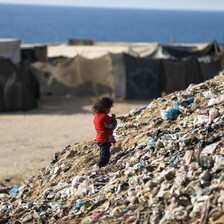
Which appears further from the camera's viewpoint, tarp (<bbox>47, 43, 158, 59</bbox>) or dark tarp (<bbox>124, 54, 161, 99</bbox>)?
tarp (<bbox>47, 43, 158, 59</bbox>)

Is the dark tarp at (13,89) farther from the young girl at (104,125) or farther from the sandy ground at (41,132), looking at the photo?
the young girl at (104,125)

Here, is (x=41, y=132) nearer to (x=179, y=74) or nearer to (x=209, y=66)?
(x=179, y=74)

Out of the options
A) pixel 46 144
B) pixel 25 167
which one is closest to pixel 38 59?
pixel 46 144

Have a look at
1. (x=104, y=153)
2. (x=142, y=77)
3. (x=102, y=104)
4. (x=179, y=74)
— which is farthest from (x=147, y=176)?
(x=179, y=74)

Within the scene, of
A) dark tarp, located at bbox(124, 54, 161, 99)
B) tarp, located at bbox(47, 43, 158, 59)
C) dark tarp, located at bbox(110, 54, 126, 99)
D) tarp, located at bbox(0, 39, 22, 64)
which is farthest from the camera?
tarp, located at bbox(47, 43, 158, 59)

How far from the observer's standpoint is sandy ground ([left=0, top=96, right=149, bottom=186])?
9.48m

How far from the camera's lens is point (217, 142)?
515cm

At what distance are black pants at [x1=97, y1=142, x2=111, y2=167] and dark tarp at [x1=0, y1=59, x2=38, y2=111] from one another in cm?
996

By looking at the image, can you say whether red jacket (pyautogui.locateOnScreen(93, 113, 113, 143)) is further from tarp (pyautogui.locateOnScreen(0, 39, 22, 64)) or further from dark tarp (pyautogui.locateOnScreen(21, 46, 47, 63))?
dark tarp (pyautogui.locateOnScreen(21, 46, 47, 63))

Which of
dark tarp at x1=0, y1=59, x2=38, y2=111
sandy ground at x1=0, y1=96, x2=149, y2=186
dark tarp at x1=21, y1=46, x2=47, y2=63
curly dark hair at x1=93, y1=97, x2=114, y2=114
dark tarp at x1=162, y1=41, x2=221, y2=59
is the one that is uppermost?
dark tarp at x1=162, y1=41, x2=221, y2=59

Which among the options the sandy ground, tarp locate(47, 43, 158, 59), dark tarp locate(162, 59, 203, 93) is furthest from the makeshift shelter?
dark tarp locate(162, 59, 203, 93)

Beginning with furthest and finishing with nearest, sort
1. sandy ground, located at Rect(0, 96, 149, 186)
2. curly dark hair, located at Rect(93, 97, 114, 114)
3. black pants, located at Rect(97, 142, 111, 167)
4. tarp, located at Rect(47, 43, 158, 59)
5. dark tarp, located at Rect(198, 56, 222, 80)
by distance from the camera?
1. tarp, located at Rect(47, 43, 158, 59)
2. dark tarp, located at Rect(198, 56, 222, 80)
3. sandy ground, located at Rect(0, 96, 149, 186)
4. black pants, located at Rect(97, 142, 111, 167)
5. curly dark hair, located at Rect(93, 97, 114, 114)

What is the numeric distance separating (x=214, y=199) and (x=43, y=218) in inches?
83.4

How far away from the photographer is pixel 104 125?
6168mm
